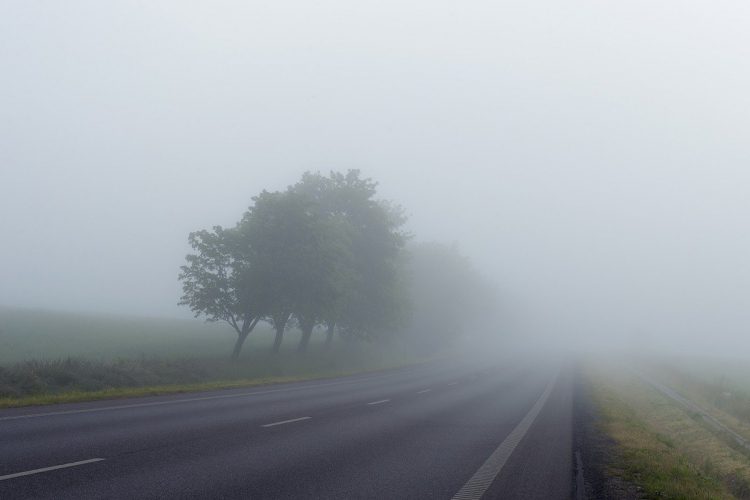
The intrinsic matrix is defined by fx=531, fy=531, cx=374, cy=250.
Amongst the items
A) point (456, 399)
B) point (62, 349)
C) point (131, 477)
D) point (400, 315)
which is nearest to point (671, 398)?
point (456, 399)

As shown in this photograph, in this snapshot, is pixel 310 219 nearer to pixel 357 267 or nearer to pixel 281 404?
pixel 357 267

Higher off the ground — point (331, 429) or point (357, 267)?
point (357, 267)

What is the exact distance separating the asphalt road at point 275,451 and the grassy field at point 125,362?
11.9 feet

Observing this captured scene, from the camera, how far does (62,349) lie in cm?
3350

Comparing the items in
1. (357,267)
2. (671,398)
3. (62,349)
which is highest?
(357,267)

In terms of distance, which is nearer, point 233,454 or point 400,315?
point 233,454

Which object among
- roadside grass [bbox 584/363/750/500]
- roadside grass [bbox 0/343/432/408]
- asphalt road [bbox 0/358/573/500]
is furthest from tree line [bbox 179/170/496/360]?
roadside grass [bbox 584/363/750/500]

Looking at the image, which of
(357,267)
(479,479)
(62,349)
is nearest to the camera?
(479,479)

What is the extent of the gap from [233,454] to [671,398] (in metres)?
29.8

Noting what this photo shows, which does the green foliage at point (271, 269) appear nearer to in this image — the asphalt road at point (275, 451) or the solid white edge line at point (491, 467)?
the asphalt road at point (275, 451)

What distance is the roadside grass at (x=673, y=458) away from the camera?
31.8 feet

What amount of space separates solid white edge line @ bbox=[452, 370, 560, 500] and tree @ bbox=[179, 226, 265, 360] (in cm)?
1939

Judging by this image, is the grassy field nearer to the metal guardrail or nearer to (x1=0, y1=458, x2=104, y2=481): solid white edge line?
(x1=0, y1=458, x2=104, y2=481): solid white edge line

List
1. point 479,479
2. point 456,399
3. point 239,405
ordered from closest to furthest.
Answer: point 479,479, point 239,405, point 456,399
